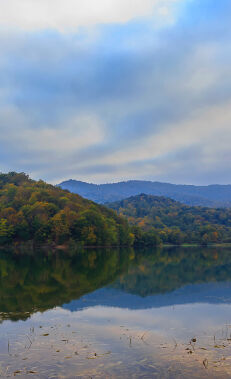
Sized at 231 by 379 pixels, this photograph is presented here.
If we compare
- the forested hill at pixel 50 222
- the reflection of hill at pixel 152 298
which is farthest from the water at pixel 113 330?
the forested hill at pixel 50 222

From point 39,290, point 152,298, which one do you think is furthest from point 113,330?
point 39,290

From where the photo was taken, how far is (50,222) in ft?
378

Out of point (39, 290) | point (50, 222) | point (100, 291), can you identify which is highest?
point (50, 222)

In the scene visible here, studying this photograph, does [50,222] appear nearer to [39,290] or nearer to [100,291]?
[39,290]

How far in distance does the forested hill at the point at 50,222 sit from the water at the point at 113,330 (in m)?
82.9

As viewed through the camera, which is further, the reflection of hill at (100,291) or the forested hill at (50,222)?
the forested hill at (50,222)

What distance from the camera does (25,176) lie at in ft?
590

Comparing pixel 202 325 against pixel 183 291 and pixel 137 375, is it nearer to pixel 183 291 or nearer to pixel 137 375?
pixel 137 375

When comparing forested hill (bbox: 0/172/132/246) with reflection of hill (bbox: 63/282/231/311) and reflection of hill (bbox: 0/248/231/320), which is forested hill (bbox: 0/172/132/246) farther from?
reflection of hill (bbox: 63/282/231/311)

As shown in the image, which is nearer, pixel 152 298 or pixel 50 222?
pixel 152 298

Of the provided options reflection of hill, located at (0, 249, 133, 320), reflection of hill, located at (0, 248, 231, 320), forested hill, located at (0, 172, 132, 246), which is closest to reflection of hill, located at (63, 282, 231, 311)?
reflection of hill, located at (0, 248, 231, 320)

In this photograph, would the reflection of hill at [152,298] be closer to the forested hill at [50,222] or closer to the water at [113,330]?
the water at [113,330]

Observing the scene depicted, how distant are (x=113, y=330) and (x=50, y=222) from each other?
100330 millimetres

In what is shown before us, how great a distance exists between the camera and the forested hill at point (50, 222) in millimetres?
112750
